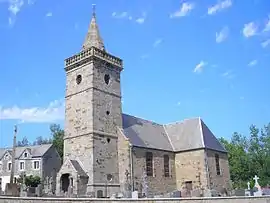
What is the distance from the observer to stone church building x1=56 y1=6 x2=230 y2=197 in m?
29.4

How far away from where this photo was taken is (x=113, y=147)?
31469mm

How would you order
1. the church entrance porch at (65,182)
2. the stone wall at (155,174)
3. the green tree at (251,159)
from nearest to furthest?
the church entrance porch at (65,182), the stone wall at (155,174), the green tree at (251,159)

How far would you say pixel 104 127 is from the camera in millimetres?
31141

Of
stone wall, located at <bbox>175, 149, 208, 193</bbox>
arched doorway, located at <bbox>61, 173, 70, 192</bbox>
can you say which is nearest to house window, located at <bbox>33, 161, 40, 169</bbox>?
arched doorway, located at <bbox>61, 173, 70, 192</bbox>

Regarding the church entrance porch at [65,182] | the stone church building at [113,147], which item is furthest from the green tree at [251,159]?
the church entrance porch at [65,182]

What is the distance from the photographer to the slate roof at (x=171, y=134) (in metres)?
34.1

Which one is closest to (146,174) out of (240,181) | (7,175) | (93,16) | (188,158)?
(188,158)

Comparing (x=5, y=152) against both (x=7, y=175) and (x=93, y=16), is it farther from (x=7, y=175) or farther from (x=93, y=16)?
(x=93, y=16)

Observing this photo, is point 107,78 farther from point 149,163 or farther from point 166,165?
point 166,165

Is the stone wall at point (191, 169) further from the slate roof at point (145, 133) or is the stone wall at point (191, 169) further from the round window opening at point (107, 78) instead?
the round window opening at point (107, 78)

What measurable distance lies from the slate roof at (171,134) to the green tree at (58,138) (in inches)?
1029

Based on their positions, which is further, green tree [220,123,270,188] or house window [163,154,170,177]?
green tree [220,123,270,188]

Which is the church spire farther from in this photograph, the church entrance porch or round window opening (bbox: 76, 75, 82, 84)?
the church entrance porch

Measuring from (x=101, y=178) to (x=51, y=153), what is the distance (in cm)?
2847
